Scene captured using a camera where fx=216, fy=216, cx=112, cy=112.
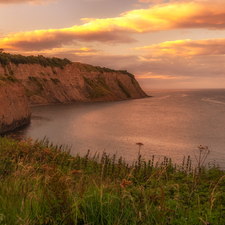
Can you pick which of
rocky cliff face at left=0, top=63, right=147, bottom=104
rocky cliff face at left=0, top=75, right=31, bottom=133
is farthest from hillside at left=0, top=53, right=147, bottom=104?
rocky cliff face at left=0, top=75, right=31, bottom=133

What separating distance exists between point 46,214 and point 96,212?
774mm

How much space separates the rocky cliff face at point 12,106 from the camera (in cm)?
3453

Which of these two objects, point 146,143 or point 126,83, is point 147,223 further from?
point 126,83

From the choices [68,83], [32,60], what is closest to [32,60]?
[32,60]

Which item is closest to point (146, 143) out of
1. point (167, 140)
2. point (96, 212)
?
point (167, 140)

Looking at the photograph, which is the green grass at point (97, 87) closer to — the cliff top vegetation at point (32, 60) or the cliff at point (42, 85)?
the cliff at point (42, 85)

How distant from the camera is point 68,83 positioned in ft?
342

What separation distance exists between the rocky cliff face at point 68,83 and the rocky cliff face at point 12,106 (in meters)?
38.8

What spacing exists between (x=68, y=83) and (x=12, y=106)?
223 ft

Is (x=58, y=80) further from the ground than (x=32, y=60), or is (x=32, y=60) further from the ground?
(x=32, y=60)

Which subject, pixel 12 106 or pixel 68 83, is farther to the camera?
pixel 68 83

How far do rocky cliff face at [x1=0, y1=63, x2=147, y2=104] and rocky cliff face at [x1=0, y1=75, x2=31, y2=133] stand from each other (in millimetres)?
38844

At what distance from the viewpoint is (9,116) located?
36.1m

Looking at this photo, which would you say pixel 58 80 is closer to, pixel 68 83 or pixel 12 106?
pixel 68 83
